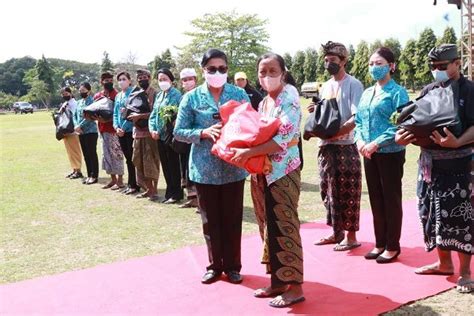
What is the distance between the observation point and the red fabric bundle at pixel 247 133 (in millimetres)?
3258

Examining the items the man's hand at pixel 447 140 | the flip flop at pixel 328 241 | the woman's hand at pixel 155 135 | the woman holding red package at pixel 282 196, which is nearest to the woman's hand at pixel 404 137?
the man's hand at pixel 447 140

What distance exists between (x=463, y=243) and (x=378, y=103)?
1.32 m

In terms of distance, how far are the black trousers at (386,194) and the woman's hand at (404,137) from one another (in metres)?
0.49

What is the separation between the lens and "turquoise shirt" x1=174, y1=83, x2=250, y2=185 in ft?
12.8

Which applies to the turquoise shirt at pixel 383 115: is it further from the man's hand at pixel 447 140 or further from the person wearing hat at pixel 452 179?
the man's hand at pixel 447 140

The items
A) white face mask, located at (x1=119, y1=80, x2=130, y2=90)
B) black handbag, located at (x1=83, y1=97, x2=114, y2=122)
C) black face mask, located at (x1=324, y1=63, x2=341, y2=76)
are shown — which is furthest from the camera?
black handbag, located at (x1=83, y1=97, x2=114, y2=122)

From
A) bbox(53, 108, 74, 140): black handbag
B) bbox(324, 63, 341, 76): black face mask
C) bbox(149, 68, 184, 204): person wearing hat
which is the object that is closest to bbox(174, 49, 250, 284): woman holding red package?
bbox(324, 63, 341, 76): black face mask

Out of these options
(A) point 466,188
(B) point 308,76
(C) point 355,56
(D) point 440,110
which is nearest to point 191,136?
(D) point 440,110

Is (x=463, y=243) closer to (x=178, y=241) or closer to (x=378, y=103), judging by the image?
(x=378, y=103)

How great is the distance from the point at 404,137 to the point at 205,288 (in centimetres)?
193

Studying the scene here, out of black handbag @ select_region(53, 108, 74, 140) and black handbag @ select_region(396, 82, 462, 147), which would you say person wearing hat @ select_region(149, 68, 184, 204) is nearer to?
black handbag @ select_region(53, 108, 74, 140)

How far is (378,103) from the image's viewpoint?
4.16m

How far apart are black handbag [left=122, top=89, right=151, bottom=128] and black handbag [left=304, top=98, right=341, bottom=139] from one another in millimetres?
3640

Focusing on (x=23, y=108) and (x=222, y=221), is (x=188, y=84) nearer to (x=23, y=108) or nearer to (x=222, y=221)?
(x=222, y=221)
